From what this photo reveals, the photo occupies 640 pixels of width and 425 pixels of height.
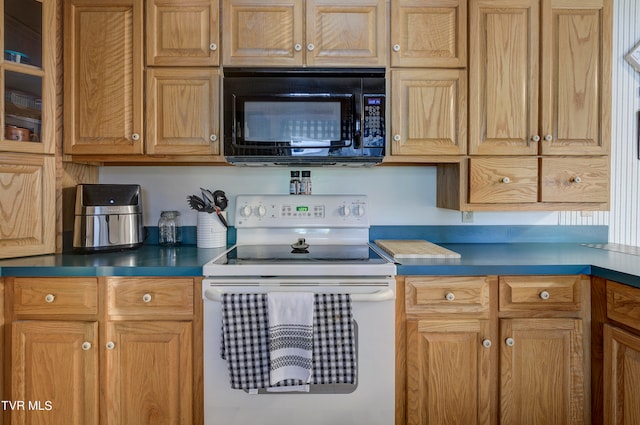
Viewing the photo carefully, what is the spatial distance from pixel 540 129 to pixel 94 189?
83.4 inches

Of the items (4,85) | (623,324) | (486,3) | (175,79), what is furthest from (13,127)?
(623,324)

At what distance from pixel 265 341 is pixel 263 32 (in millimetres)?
1361

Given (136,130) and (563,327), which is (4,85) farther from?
(563,327)

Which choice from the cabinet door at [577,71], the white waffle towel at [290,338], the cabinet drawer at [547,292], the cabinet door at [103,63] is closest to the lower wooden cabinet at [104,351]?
the white waffle towel at [290,338]

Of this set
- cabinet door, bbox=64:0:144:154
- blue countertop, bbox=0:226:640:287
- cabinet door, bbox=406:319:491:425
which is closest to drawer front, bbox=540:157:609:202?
blue countertop, bbox=0:226:640:287

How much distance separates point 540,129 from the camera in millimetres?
1776

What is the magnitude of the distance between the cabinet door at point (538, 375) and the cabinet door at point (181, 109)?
154cm

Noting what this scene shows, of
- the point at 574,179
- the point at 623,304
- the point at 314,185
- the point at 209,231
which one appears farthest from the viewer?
the point at 314,185

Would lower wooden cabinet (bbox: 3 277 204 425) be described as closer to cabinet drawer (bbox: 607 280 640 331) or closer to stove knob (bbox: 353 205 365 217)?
stove knob (bbox: 353 205 365 217)

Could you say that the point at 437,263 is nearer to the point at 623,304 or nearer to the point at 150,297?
the point at 623,304

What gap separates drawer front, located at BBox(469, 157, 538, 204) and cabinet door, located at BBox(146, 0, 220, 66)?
52.7 inches

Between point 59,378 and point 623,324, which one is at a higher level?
point 623,324

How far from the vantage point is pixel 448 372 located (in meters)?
1.50

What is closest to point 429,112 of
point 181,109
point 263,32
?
point 263,32
